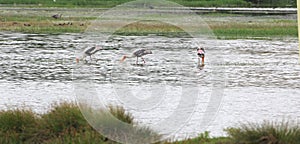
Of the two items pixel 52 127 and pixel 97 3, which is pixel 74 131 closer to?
pixel 52 127

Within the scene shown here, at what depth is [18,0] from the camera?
251 feet

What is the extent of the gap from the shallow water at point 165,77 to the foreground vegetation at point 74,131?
69.4 inches

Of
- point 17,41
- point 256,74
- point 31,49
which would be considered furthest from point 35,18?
point 256,74

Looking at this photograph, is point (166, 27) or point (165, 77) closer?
point (165, 77)

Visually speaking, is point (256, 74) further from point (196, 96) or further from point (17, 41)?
point (17, 41)

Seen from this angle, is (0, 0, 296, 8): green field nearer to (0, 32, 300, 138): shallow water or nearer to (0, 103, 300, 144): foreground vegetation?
(0, 32, 300, 138): shallow water

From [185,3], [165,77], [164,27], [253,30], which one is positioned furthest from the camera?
[185,3]

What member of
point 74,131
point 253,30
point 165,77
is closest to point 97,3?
point 253,30

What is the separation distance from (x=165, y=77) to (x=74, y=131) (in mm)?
11642

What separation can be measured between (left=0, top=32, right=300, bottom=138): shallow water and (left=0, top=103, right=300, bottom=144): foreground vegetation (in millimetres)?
1763

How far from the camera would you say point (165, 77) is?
22453 mm

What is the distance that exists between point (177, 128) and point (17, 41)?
929 inches

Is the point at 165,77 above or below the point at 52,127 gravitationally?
below

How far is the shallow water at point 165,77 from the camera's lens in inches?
634
